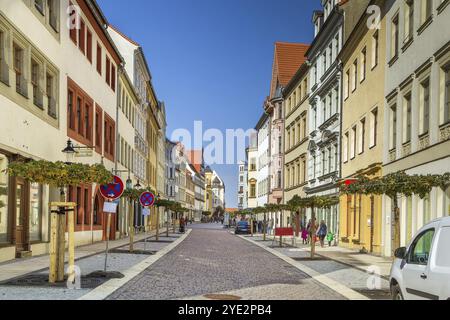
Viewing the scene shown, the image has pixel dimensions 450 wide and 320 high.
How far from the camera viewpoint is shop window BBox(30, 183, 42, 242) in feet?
74.2

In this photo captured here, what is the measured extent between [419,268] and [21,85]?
54.4 ft

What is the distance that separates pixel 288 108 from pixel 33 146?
4004 cm

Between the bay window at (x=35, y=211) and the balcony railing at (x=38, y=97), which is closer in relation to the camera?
the bay window at (x=35, y=211)

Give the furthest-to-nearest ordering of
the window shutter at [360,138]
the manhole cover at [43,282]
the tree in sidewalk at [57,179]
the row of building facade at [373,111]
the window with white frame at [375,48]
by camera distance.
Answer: the window shutter at [360,138] < the window with white frame at [375,48] < the row of building facade at [373,111] < the tree in sidewalk at [57,179] < the manhole cover at [43,282]

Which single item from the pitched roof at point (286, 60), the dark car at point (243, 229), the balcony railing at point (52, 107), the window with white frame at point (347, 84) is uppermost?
the pitched roof at point (286, 60)

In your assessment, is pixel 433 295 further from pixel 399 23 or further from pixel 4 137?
pixel 399 23

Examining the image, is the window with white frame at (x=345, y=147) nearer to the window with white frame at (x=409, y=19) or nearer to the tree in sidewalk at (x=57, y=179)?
the window with white frame at (x=409, y=19)

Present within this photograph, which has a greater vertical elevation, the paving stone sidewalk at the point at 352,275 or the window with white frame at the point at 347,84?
the window with white frame at the point at 347,84

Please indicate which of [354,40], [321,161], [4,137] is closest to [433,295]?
[4,137]

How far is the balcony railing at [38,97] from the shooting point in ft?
75.7

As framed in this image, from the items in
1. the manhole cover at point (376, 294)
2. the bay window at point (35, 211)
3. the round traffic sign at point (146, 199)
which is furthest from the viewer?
the round traffic sign at point (146, 199)

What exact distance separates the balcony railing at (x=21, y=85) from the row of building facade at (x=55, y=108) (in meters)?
0.03

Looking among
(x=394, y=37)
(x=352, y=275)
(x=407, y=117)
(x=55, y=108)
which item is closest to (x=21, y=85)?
(x=55, y=108)

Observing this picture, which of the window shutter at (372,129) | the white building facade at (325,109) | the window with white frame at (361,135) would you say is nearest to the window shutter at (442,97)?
the window shutter at (372,129)
